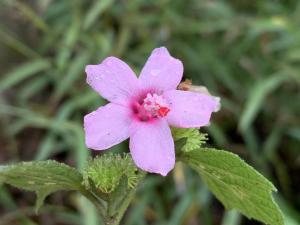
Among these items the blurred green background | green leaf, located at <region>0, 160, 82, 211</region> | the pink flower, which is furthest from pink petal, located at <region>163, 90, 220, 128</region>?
the blurred green background

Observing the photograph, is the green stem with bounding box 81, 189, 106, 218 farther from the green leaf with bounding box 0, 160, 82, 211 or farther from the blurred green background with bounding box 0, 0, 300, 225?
the blurred green background with bounding box 0, 0, 300, 225

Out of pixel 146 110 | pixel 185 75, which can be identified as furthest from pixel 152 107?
pixel 185 75

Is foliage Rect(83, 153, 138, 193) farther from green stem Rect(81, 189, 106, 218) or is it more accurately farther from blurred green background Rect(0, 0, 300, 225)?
blurred green background Rect(0, 0, 300, 225)

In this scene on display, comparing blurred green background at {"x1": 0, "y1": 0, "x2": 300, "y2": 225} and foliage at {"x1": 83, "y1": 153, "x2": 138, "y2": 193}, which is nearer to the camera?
foliage at {"x1": 83, "y1": 153, "x2": 138, "y2": 193}

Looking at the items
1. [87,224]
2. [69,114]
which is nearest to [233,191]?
[87,224]

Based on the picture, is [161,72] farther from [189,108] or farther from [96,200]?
[96,200]

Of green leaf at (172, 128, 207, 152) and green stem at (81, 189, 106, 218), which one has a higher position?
green leaf at (172, 128, 207, 152)

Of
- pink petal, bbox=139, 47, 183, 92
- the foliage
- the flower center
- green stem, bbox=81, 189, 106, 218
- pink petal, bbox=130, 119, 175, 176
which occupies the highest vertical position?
pink petal, bbox=139, 47, 183, 92

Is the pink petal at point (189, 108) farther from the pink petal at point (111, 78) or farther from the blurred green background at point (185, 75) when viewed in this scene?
the blurred green background at point (185, 75)
